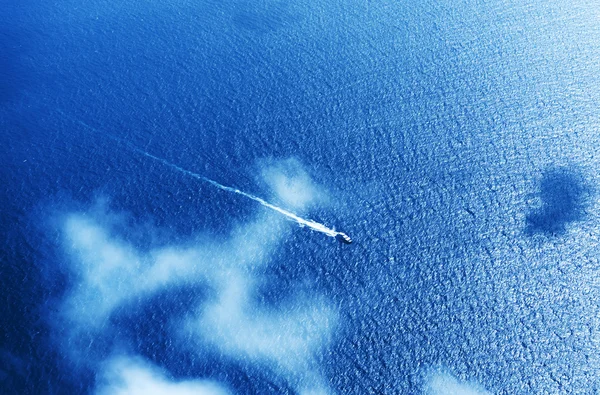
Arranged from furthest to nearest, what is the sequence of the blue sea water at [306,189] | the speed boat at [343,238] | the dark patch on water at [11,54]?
the dark patch on water at [11,54], the speed boat at [343,238], the blue sea water at [306,189]

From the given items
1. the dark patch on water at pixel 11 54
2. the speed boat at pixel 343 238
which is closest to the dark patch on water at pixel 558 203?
the speed boat at pixel 343 238

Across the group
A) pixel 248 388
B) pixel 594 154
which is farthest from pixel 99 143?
pixel 594 154

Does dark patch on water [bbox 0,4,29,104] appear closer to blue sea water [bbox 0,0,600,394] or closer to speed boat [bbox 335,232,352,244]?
blue sea water [bbox 0,0,600,394]

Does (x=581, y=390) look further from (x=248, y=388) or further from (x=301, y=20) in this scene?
(x=301, y=20)

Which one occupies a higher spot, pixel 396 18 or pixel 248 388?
pixel 396 18

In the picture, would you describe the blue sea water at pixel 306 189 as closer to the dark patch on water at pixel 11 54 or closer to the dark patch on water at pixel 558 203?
the dark patch on water at pixel 558 203
